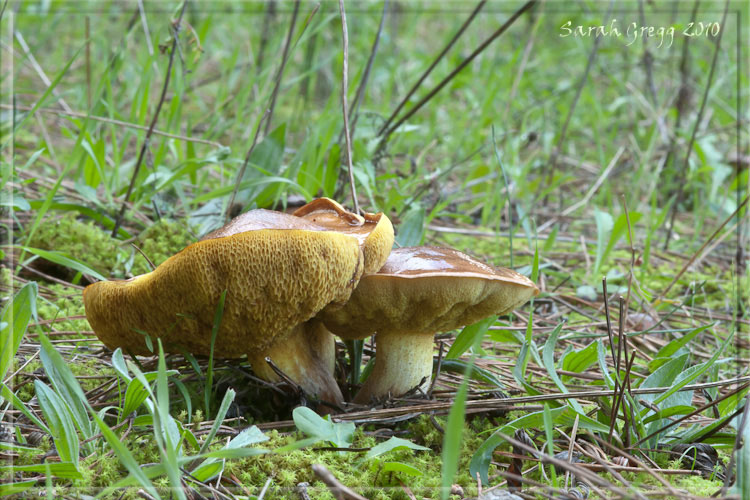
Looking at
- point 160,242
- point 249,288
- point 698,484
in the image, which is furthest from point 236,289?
point 160,242

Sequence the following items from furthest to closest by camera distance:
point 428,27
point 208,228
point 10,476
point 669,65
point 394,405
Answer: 1. point 428,27
2. point 669,65
3. point 208,228
4. point 394,405
5. point 10,476

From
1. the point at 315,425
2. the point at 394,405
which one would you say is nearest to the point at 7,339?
the point at 315,425

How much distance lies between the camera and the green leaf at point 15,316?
138 centimetres

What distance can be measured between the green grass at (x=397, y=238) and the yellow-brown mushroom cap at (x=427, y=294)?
167mm

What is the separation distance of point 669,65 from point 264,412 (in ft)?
16.8

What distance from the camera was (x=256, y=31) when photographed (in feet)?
18.4

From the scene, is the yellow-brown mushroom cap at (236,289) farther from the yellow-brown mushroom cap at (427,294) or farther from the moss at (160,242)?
the moss at (160,242)

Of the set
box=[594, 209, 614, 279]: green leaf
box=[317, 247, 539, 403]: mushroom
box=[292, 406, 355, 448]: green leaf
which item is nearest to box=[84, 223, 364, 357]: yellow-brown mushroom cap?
box=[317, 247, 539, 403]: mushroom

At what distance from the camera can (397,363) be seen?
6.06ft

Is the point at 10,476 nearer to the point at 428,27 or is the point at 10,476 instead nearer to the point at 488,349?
the point at 488,349

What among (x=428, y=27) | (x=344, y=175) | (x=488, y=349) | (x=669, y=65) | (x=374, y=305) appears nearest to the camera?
(x=374, y=305)

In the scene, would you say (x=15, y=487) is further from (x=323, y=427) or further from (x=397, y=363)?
(x=397, y=363)

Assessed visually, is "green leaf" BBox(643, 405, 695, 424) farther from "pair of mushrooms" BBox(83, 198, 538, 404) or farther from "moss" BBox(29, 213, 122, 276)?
"moss" BBox(29, 213, 122, 276)

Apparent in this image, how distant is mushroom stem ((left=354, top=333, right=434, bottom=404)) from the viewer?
1.84m
